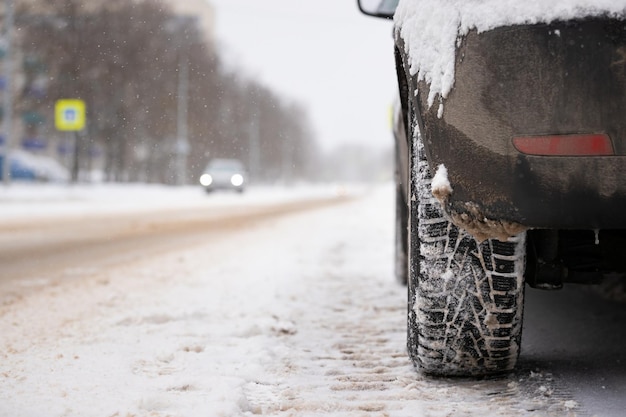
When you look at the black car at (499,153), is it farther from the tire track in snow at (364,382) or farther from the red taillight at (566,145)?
the tire track in snow at (364,382)

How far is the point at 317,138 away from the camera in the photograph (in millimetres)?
113562

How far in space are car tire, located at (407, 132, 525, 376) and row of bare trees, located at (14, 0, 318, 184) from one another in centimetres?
2835

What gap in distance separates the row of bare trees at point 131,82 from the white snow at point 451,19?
28.3m

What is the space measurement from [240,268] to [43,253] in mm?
2148

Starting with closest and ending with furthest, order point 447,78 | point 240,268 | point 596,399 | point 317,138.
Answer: point 447,78
point 596,399
point 240,268
point 317,138

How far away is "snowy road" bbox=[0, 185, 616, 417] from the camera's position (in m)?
1.98

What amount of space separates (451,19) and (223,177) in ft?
95.0

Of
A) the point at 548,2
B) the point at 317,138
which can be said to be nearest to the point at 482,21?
the point at 548,2

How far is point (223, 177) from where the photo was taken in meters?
30.4

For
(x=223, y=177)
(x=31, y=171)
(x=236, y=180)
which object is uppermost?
(x=31, y=171)

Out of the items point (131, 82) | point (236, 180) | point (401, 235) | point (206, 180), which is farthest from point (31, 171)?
point (401, 235)

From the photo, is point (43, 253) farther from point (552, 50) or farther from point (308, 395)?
point (552, 50)

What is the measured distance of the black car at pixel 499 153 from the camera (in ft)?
5.54

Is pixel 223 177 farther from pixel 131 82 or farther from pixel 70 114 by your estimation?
pixel 70 114
